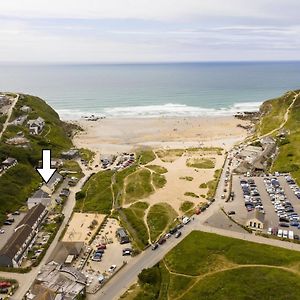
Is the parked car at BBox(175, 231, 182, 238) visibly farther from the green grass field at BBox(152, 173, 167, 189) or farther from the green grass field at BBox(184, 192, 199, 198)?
the green grass field at BBox(152, 173, 167, 189)

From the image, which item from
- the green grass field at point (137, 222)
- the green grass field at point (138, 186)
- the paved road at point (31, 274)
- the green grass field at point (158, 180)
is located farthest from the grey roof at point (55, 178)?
the green grass field at point (137, 222)

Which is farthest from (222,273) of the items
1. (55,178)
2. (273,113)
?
(273,113)

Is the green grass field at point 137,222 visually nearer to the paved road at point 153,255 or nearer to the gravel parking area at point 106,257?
the gravel parking area at point 106,257

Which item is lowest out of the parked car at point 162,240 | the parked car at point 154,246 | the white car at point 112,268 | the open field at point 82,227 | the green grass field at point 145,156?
the green grass field at point 145,156

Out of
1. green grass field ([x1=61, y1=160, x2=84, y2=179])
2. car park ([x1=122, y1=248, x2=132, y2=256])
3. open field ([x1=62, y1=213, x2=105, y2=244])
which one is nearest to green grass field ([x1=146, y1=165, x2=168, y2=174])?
green grass field ([x1=61, y1=160, x2=84, y2=179])

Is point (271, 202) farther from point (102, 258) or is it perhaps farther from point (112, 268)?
point (112, 268)
